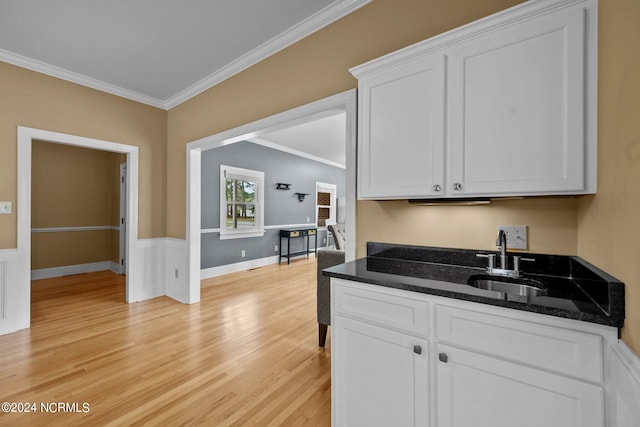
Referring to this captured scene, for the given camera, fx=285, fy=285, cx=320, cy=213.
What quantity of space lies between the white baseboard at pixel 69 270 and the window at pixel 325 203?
4826mm

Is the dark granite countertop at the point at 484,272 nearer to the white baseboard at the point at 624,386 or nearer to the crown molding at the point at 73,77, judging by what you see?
the white baseboard at the point at 624,386

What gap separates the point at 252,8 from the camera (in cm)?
220

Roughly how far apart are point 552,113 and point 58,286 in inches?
240

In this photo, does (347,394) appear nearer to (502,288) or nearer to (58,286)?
(502,288)

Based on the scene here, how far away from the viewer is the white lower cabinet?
0.92 m

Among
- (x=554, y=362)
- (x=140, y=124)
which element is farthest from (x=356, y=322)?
(x=140, y=124)

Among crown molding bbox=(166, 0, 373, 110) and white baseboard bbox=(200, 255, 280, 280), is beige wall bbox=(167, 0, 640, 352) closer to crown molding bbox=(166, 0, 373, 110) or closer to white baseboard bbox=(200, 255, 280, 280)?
crown molding bbox=(166, 0, 373, 110)

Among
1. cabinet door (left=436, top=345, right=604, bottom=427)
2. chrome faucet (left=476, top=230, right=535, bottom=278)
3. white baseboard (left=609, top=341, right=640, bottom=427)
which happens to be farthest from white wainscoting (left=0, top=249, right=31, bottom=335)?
white baseboard (left=609, top=341, right=640, bottom=427)

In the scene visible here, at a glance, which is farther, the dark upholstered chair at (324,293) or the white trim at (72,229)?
the white trim at (72,229)

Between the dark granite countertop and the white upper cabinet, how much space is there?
398 millimetres

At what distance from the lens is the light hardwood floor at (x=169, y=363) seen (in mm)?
1725

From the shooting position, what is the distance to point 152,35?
8.38 ft

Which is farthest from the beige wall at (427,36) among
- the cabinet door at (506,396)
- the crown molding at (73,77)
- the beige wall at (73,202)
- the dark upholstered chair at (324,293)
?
the beige wall at (73,202)

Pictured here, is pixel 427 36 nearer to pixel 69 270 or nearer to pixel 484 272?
pixel 484 272
